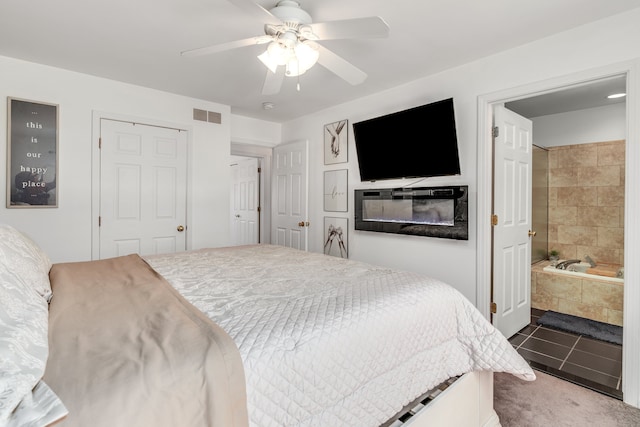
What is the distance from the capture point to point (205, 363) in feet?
2.82

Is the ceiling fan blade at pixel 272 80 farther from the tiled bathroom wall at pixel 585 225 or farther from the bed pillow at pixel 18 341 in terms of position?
the tiled bathroom wall at pixel 585 225

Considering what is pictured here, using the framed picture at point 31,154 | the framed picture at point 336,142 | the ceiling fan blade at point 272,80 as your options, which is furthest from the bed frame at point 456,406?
the framed picture at point 31,154

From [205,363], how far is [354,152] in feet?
10.5

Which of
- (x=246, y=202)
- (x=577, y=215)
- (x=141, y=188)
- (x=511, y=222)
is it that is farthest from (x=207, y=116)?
(x=577, y=215)

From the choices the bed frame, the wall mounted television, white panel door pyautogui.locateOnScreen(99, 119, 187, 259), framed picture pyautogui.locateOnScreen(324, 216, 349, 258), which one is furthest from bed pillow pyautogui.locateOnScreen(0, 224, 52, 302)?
framed picture pyautogui.locateOnScreen(324, 216, 349, 258)

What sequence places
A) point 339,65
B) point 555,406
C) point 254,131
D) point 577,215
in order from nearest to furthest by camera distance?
point 555,406
point 339,65
point 577,215
point 254,131

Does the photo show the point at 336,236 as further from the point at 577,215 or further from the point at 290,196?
the point at 577,215

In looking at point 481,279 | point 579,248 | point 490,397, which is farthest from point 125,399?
point 579,248

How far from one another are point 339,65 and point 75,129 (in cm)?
259

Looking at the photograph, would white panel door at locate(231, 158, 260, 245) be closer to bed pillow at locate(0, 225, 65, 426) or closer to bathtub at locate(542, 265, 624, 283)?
bathtub at locate(542, 265, 624, 283)

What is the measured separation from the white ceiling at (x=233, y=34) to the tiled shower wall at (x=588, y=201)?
95.2 inches

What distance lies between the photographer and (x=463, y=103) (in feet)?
9.33

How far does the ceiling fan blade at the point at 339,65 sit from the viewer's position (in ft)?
6.57

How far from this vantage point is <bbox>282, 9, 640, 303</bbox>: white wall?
2.15 metres
